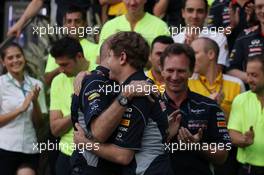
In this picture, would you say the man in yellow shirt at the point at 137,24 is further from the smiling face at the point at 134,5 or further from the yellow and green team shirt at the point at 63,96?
the yellow and green team shirt at the point at 63,96

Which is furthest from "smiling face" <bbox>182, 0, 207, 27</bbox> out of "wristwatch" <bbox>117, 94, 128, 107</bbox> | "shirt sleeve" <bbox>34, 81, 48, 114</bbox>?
"wristwatch" <bbox>117, 94, 128, 107</bbox>

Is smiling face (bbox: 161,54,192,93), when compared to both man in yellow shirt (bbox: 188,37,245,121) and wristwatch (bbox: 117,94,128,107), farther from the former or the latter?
man in yellow shirt (bbox: 188,37,245,121)

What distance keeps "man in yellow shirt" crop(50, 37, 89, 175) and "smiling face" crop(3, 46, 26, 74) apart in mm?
645

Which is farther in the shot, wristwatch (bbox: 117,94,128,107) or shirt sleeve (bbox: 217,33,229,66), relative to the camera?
shirt sleeve (bbox: 217,33,229,66)

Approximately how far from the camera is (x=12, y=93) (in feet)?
26.3

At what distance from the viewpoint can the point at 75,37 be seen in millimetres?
8367

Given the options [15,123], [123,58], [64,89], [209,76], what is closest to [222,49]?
[209,76]

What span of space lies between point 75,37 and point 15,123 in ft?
3.96

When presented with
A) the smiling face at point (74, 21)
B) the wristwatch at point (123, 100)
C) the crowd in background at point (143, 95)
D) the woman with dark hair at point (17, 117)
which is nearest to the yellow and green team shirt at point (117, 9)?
the crowd in background at point (143, 95)

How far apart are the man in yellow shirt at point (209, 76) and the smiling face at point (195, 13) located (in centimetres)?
81

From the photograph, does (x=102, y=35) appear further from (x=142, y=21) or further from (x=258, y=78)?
(x=258, y=78)

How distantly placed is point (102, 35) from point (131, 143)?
3.48 meters

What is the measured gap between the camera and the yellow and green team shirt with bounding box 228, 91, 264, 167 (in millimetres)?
6871

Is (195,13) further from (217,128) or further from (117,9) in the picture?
(217,128)
